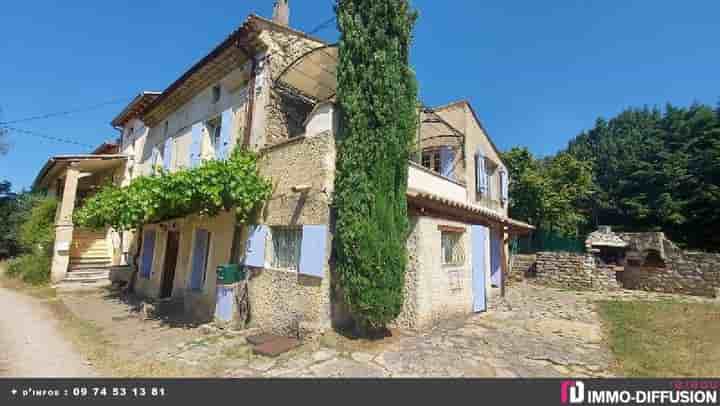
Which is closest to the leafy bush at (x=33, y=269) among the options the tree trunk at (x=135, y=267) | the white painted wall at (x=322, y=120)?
the tree trunk at (x=135, y=267)

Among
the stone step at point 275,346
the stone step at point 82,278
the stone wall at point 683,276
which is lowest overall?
the stone step at point 82,278

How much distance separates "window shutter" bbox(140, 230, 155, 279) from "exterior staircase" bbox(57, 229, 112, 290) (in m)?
2.91

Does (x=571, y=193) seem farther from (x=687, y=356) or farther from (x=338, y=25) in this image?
(x=338, y=25)

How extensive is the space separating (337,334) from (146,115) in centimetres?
1298

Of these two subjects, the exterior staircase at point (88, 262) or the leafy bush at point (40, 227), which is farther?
the leafy bush at point (40, 227)

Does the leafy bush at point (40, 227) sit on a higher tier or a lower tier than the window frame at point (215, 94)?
lower

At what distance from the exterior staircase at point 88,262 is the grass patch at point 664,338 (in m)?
17.3

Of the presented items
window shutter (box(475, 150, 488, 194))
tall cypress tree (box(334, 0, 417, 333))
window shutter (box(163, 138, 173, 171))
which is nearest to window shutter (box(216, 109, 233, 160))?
window shutter (box(163, 138, 173, 171))

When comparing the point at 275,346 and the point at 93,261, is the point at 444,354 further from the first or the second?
the point at 93,261

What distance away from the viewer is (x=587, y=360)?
15.8 ft

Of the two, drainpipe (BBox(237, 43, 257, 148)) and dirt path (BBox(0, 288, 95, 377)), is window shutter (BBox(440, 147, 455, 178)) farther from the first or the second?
dirt path (BBox(0, 288, 95, 377))

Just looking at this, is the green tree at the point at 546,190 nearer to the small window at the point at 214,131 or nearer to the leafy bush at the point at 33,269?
the small window at the point at 214,131

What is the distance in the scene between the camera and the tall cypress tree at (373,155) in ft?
17.9

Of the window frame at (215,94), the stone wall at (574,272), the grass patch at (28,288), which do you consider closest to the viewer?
the window frame at (215,94)
